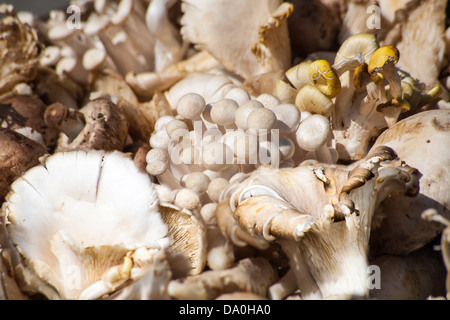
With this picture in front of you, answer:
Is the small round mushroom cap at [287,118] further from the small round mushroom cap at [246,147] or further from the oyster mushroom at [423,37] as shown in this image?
the oyster mushroom at [423,37]

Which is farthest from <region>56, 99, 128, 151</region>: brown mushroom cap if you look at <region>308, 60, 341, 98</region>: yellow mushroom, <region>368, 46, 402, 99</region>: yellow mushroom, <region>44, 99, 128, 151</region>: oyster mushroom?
<region>368, 46, 402, 99</region>: yellow mushroom

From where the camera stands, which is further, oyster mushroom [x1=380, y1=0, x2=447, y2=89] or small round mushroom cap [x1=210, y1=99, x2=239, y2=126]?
oyster mushroom [x1=380, y1=0, x2=447, y2=89]

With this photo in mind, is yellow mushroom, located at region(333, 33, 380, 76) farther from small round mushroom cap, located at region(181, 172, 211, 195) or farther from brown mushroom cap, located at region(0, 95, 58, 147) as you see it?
brown mushroom cap, located at region(0, 95, 58, 147)

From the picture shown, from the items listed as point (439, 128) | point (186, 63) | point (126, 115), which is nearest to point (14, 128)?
point (126, 115)

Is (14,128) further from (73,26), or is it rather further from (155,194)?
(155,194)

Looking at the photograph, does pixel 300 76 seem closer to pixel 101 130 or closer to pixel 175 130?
pixel 175 130

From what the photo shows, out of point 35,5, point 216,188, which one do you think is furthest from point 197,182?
point 35,5
